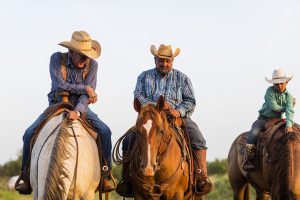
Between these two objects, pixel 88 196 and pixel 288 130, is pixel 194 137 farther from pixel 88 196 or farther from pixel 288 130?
pixel 88 196

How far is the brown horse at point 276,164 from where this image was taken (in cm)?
1178

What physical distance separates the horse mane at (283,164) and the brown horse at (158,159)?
73.5 inches

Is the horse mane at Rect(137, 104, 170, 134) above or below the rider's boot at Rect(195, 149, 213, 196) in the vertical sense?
above

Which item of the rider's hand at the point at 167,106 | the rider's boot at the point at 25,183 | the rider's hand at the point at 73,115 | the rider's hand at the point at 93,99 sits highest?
the rider's hand at the point at 93,99

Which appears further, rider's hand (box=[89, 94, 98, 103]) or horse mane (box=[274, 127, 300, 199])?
horse mane (box=[274, 127, 300, 199])

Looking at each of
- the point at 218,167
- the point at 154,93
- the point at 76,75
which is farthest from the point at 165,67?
the point at 218,167

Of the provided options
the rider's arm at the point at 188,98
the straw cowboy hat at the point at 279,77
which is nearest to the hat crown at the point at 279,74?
the straw cowboy hat at the point at 279,77

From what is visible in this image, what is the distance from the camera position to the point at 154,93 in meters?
11.6

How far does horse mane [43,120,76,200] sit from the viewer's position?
8695 mm

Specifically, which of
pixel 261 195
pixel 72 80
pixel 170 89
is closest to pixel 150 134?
pixel 72 80

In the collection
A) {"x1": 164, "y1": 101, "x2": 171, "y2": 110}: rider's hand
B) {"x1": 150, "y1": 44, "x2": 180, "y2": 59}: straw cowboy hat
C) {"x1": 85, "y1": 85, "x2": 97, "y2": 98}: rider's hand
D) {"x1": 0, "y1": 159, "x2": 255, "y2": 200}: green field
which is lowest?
{"x1": 0, "y1": 159, "x2": 255, "y2": 200}: green field

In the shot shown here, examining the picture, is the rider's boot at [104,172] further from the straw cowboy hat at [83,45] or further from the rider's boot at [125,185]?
the straw cowboy hat at [83,45]

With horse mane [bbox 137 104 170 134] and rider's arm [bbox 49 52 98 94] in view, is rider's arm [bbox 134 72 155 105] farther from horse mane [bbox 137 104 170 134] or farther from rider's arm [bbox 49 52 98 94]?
horse mane [bbox 137 104 170 134]

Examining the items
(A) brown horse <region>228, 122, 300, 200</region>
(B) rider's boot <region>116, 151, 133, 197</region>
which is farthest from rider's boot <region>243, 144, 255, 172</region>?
(B) rider's boot <region>116, 151, 133, 197</region>
